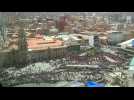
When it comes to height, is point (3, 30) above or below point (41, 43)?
above

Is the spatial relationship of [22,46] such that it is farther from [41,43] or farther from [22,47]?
[41,43]

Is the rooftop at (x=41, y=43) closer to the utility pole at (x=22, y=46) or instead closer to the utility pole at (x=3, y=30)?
the utility pole at (x=22, y=46)

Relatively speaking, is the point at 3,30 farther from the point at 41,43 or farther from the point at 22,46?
the point at 41,43

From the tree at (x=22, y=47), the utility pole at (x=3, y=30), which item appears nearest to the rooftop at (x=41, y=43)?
the tree at (x=22, y=47)

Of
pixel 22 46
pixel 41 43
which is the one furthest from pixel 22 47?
pixel 41 43

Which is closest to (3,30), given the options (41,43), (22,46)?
(22,46)

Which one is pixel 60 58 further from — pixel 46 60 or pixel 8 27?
pixel 8 27

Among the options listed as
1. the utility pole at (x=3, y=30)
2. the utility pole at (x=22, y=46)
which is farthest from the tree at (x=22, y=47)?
the utility pole at (x=3, y=30)

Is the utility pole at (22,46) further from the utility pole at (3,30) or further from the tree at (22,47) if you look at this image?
the utility pole at (3,30)

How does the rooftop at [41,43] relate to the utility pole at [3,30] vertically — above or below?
below
